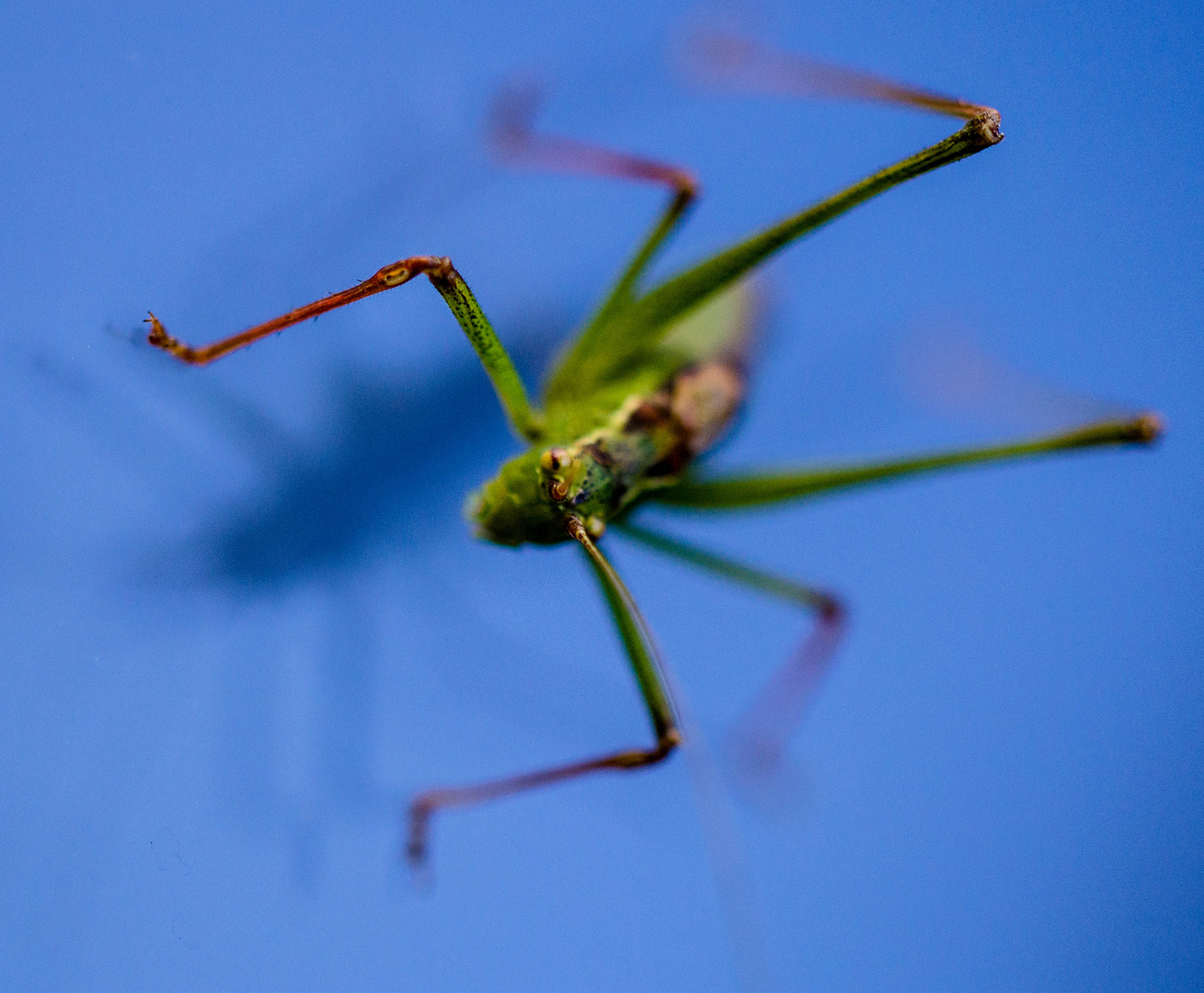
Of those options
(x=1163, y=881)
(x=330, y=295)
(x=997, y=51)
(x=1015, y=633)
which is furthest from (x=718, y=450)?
(x=1163, y=881)

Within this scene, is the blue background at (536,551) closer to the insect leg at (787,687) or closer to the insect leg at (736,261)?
the insect leg at (787,687)

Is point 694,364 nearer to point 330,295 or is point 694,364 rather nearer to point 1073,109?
point 330,295

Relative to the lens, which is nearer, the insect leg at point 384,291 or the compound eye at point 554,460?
the insect leg at point 384,291

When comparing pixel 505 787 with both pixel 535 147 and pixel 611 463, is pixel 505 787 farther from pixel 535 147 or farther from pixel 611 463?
pixel 535 147

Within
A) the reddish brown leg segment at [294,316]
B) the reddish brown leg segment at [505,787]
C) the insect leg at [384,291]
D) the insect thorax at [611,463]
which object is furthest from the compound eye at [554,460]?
the reddish brown leg segment at [505,787]

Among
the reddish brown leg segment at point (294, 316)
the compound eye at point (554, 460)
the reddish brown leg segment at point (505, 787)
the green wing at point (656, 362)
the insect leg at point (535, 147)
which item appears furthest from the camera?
the insect leg at point (535, 147)

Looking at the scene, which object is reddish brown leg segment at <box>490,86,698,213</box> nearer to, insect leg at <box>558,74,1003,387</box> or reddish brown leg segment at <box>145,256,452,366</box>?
insect leg at <box>558,74,1003,387</box>

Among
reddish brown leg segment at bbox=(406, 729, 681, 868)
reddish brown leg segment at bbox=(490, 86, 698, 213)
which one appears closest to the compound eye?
reddish brown leg segment at bbox=(406, 729, 681, 868)
